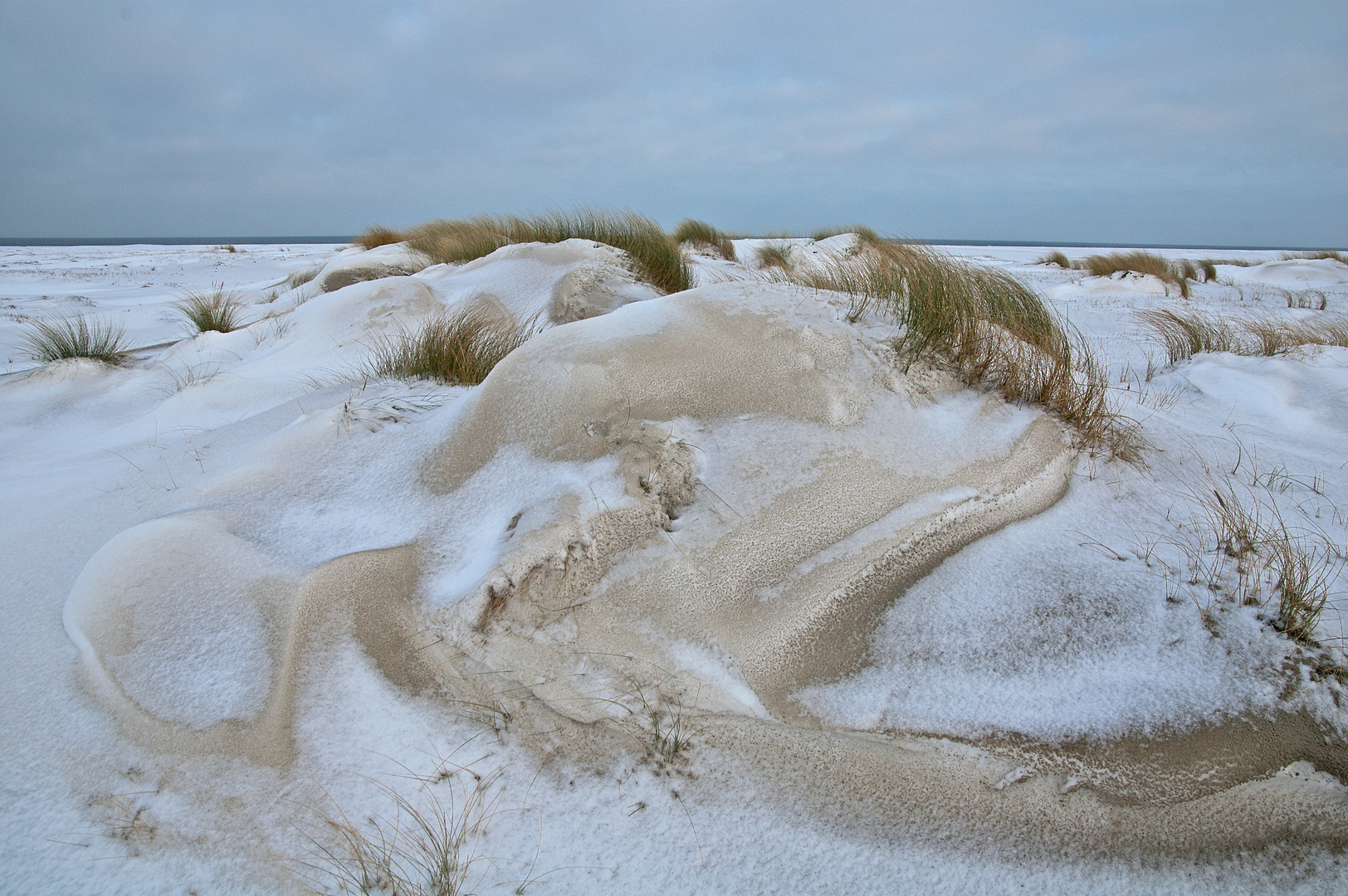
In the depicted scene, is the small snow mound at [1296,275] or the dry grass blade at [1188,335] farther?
the small snow mound at [1296,275]

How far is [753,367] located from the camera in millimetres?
1947

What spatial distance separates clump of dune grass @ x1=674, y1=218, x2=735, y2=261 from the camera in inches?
321

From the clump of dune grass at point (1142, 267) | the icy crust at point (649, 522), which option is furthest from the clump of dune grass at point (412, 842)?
the clump of dune grass at point (1142, 267)

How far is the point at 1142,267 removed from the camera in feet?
27.5

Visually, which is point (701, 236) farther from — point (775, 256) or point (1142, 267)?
point (1142, 267)

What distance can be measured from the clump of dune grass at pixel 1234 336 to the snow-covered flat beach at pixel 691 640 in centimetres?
182

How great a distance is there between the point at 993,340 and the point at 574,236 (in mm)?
4121

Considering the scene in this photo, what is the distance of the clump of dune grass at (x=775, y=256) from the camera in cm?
702

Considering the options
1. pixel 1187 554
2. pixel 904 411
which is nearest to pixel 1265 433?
pixel 1187 554

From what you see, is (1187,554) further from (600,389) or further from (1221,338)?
(1221,338)

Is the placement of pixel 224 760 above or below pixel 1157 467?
below

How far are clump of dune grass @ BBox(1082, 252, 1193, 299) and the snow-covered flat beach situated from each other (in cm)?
722

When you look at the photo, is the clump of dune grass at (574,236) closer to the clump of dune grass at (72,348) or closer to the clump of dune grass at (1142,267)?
the clump of dune grass at (72,348)

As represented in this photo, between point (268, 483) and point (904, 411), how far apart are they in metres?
1.89
